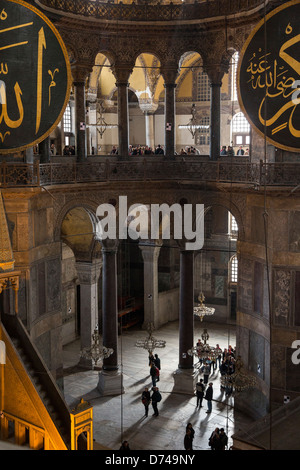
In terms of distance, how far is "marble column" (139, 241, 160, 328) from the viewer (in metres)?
20.8

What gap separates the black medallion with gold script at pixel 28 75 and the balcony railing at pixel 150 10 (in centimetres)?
222

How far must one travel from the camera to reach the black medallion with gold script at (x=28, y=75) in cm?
1176

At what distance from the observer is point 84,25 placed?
48.4 feet

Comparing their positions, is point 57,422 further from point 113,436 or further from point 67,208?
point 67,208

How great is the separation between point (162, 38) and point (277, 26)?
178 inches

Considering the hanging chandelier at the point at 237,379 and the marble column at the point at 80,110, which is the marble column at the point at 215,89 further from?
the hanging chandelier at the point at 237,379

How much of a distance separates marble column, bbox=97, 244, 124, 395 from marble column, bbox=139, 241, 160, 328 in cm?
480

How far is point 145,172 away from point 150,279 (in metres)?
6.44

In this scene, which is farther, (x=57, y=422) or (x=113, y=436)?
(x=113, y=436)

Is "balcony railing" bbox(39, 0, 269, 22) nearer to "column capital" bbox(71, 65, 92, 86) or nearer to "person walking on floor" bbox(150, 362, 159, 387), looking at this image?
"column capital" bbox(71, 65, 92, 86)

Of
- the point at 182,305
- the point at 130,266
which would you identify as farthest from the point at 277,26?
the point at 130,266

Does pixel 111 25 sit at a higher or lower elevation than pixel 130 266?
higher

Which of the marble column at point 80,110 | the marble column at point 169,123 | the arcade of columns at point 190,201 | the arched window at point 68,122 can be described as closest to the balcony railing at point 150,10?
the arcade of columns at point 190,201

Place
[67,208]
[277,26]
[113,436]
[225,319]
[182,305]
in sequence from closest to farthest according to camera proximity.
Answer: [277,26] < [113,436] < [67,208] < [182,305] < [225,319]
